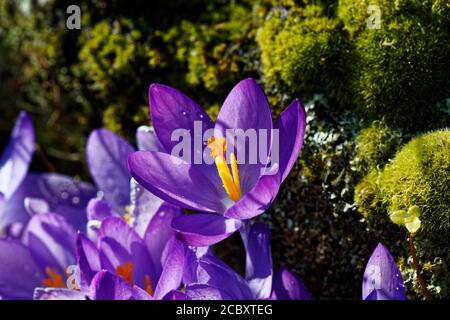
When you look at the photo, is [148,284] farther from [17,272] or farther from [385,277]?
[385,277]

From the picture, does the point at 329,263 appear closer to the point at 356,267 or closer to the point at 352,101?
the point at 356,267

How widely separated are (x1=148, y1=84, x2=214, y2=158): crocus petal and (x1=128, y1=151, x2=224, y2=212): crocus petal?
5cm

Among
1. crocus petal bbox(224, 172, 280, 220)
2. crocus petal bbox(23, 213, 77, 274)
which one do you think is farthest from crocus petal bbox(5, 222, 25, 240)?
crocus petal bbox(224, 172, 280, 220)

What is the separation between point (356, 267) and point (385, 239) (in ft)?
0.33

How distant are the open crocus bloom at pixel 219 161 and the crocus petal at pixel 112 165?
34 centimetres

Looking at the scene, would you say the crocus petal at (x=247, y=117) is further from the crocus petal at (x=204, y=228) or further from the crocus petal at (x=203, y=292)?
the crocus petal at (x=203, y=292)

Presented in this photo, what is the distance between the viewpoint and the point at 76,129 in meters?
1.86

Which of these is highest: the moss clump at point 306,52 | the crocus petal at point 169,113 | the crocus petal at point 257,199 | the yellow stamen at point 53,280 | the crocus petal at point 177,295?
Result: the moss clump at point 306,52

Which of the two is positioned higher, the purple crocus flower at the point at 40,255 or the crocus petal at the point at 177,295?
the purple crocus flower at the point at 40,255

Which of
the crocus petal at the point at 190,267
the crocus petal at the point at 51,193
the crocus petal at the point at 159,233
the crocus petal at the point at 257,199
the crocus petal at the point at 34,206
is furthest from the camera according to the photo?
the crocus petal at the point at 51,193

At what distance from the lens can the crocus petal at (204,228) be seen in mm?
1065

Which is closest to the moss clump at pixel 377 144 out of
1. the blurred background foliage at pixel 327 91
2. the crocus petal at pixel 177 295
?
the blurred background foliage at pixel 327 91

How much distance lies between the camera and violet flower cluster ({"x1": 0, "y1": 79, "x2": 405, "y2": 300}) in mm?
1065
